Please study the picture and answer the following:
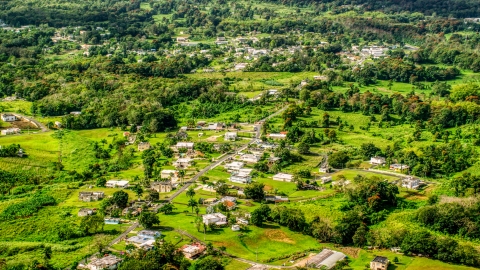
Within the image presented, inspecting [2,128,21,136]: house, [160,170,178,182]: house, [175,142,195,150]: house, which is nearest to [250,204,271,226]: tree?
[160,170,178,182]: house

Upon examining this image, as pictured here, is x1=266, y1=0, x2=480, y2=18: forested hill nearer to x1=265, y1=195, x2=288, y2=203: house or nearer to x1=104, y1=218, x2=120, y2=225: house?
x1=265, y1=195, x2=288, y2=203: house

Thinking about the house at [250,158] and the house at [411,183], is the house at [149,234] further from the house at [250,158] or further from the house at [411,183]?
the house at [411,183]

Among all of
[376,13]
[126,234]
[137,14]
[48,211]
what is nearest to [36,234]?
[48,211]

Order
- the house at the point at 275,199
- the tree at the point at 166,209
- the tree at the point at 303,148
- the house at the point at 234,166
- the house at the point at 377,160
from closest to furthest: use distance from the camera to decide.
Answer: the tree at the point at 166,209
the house at the point at 275,199
the house at the point at 234,166
the house at the point at 377,160
the tree at the point at 303,148

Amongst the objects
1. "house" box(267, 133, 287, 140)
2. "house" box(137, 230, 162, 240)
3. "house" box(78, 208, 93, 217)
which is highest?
"house" box(267, 133, 287, 140)

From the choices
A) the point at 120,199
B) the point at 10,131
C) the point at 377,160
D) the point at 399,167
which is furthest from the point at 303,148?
the point at 10,131

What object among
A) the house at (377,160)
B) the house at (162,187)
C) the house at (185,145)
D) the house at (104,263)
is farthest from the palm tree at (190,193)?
the house at (377,160)

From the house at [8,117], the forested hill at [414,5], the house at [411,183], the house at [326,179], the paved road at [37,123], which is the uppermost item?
the forested hill at [414,5]
